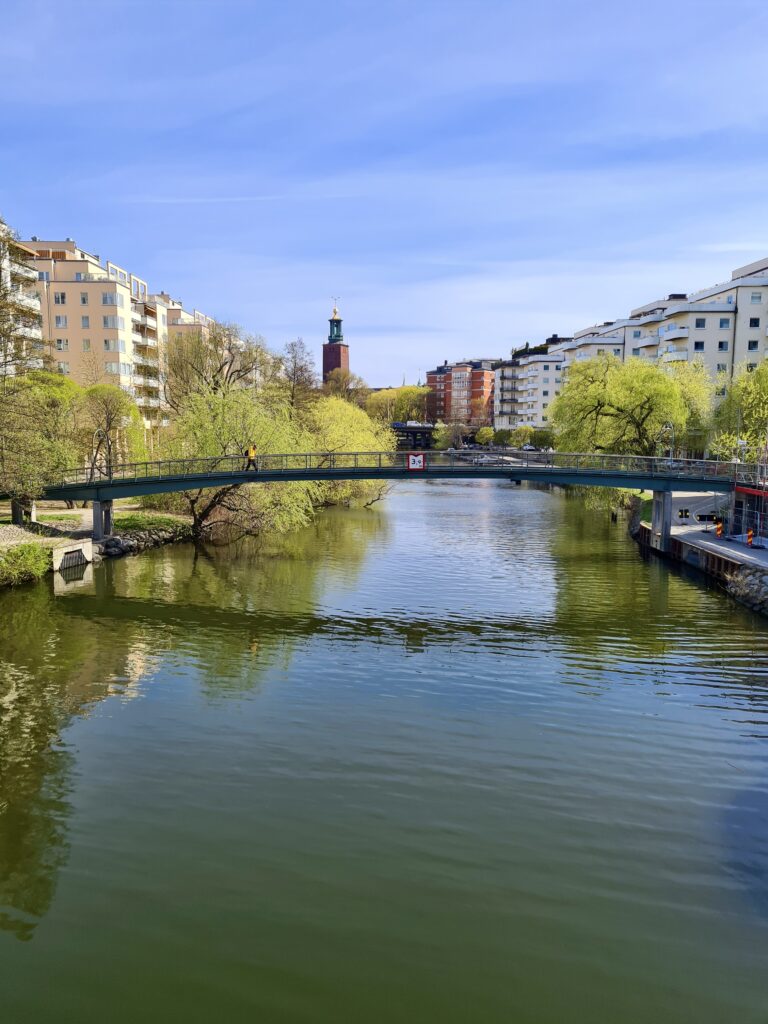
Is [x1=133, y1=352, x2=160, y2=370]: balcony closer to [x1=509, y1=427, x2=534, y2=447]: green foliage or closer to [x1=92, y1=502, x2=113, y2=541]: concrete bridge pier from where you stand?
[x1=92, y1=502, x2=113, y2=541]: concrete bridge pier

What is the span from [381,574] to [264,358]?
34.6 meters

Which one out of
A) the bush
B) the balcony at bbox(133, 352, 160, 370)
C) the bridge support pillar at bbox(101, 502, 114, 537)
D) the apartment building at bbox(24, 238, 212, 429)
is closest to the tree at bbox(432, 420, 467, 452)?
the balcony at bbox(133, 352, 160, 370)

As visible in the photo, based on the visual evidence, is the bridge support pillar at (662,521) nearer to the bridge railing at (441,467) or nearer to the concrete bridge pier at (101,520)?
the bridge railing at (441,467)

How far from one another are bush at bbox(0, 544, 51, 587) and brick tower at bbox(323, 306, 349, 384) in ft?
512

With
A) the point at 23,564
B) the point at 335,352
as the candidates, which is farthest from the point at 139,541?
the point at 335,352

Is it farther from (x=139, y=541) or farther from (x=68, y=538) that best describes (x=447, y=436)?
(x=68, y=538)

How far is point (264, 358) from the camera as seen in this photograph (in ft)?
212

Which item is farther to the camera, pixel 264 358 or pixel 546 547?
pixel 264 358

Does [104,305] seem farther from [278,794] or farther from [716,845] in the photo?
[716,845]

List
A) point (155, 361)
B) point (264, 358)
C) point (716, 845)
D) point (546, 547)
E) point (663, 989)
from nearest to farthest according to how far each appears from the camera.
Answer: point (663, 989) → point (716, 845) → point (546, 547) → point (264, 358) → point (155, 361)

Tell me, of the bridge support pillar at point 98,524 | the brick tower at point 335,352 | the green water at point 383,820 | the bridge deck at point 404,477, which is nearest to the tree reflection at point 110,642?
the green water at point 383,820

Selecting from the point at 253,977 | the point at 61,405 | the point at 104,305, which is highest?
the point at 104,305

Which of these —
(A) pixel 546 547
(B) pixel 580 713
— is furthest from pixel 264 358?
(B) pixel 580 713

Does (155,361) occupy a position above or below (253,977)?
above
